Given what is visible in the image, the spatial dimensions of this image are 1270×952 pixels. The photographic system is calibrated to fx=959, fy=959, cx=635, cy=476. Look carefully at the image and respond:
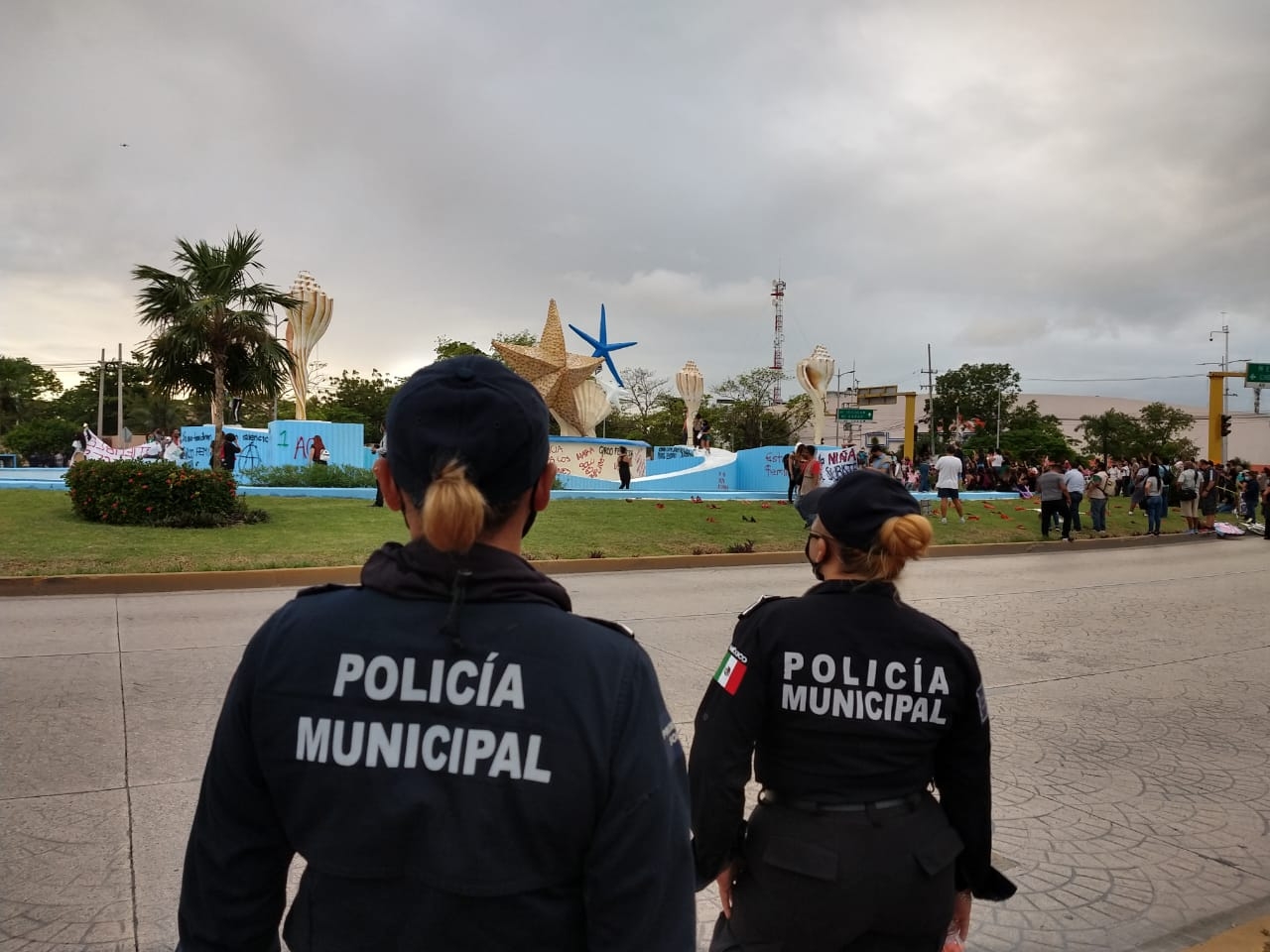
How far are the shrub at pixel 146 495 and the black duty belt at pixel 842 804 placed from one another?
15519 millimetres

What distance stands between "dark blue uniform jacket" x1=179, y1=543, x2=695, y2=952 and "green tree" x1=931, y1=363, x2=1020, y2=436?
3689 inches

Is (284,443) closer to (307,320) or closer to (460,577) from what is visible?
(307,320)

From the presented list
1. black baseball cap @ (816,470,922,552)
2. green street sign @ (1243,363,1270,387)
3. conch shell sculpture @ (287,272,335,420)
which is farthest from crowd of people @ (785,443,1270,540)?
conch shell sculpture @ (287,272,335,420)

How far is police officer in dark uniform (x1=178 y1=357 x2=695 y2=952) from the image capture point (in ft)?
4.52

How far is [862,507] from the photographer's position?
7.68 ft

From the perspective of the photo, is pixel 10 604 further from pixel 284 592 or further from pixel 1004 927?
pixel 1004 927

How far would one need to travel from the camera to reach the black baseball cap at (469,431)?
149 centimetres

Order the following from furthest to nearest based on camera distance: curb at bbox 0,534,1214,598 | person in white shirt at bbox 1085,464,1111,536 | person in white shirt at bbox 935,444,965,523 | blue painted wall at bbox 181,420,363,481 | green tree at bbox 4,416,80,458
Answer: green tree at bbox 4,416,80,458
blue painted wall at bbox 181,420,363,481
person in white shirt at bbox 1085,464,1111,536
person in white shirt at bbox 935,444,965,523
curb at bbox 0,534,1214,598

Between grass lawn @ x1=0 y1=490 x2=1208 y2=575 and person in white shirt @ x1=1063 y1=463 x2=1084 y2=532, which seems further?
person in white shirt @ x1=1063 y1=463 x2=1084 y2=532

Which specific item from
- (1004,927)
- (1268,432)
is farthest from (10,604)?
(1268,432)

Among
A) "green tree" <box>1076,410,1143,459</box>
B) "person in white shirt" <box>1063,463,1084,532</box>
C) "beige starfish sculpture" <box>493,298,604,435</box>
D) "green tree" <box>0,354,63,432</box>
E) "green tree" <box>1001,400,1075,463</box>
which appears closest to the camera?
"person in white shirt" <box>1063,463,1084,532</box>

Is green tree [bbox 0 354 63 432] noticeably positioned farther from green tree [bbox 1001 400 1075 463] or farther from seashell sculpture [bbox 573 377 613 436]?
green tree [bbox 1001 400 1075 463]

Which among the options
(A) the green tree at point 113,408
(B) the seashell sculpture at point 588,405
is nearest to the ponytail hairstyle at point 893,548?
(B) the seashell sculpture at point 588,405

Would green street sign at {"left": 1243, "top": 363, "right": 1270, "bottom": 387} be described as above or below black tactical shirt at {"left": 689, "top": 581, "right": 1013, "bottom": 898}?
above
